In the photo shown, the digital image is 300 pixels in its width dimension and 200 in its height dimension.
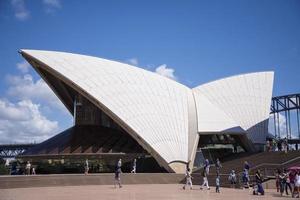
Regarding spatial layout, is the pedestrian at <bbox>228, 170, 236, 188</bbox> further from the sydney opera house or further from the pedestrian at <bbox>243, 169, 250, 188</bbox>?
the sydney opera house

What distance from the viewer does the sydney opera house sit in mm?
30812

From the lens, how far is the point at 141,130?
30.4 m

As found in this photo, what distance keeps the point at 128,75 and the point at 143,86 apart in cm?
168

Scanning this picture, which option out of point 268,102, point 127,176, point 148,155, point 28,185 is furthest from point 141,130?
point 268,102

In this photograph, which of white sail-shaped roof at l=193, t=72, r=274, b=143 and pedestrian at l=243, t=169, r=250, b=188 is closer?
pedestrian at l=243, t=169, r=250, b=188

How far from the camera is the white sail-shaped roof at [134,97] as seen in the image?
30578 millimetres

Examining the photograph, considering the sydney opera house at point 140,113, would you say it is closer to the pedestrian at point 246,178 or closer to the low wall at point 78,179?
the low wall at point 78,179

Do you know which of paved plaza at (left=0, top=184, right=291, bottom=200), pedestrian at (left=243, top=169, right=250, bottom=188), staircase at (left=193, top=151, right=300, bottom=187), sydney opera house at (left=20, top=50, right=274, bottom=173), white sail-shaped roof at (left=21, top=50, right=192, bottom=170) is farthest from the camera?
sydney opera house at (left=20, top=50, right=274, bottom=173)

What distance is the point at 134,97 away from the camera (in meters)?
32.7

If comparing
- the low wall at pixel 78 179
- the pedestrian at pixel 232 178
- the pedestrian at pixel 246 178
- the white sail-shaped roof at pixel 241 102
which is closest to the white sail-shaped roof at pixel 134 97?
the low wall at pixel 78 179

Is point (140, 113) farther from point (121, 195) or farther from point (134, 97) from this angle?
point (121, 195)

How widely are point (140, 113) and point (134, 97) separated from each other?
1697 mm

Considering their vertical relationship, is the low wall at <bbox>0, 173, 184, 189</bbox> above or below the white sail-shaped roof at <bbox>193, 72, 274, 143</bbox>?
below

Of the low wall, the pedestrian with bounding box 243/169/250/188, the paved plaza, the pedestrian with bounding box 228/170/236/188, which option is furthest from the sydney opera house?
the paved plaza
